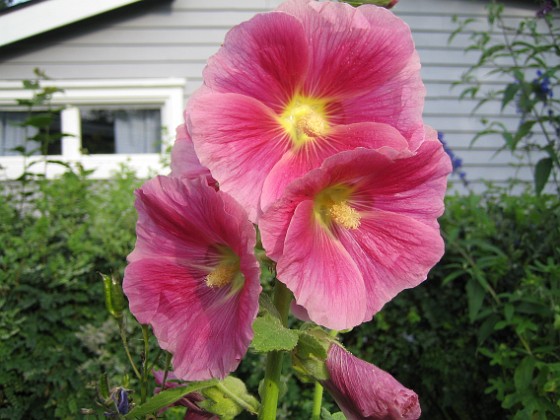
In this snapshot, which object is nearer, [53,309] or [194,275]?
[194,275]

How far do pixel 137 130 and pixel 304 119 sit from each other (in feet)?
18.1

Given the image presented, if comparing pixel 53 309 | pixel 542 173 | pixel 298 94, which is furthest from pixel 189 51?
pixel 298 94

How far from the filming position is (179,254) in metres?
0.78

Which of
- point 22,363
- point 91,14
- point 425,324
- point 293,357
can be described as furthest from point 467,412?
point 91,14

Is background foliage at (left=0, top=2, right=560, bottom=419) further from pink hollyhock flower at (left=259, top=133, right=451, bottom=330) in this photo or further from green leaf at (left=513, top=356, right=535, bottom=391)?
Result: pink hollyhock flower at (left=259, top=133, right=451, bottom=330)

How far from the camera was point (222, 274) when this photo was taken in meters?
0.76

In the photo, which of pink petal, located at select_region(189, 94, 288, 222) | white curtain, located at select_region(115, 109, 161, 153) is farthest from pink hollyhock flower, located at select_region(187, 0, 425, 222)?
white curtain, located at select_region(115, 109, 161, 153)

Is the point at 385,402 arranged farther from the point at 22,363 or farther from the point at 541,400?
the point at 22,363

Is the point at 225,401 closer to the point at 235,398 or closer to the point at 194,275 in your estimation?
the point at 235,398

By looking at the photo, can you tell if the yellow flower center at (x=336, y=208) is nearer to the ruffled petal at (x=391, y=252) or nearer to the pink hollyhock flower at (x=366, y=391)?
the ruffled petal at (x=391, y=252)

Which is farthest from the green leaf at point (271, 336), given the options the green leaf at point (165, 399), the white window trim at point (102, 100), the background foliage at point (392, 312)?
the white window trim at point (102, 100)

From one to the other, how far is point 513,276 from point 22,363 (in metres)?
2.56

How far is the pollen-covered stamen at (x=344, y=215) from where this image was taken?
2.45 feet

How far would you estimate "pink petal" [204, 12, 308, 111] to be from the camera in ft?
2.33
